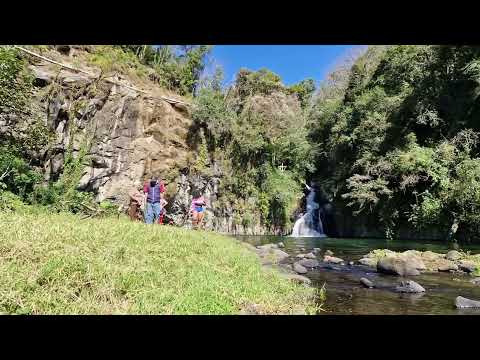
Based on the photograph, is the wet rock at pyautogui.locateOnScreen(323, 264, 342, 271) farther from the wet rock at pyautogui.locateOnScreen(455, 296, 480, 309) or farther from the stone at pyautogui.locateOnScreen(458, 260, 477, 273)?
the wet rock at pyautogui.locateOnScreen(455, 296, 480, 309)

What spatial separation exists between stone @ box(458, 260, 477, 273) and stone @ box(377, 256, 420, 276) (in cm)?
176

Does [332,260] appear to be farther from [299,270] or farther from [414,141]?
[414,141]

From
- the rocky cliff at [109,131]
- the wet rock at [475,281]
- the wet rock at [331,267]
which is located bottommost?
the wet rock at [331,267]

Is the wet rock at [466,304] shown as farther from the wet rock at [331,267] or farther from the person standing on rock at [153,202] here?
the person standing on rock at [153,202]

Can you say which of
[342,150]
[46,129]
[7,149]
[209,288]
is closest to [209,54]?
[342,150]

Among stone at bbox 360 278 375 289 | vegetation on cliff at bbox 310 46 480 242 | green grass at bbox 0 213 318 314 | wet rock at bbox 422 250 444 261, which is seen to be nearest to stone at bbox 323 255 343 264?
wet rock at bbox 422 250 444 261

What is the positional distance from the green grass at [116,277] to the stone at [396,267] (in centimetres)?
459

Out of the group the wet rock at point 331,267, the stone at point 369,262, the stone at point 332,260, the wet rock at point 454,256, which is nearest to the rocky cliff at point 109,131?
the stone at point 332,260

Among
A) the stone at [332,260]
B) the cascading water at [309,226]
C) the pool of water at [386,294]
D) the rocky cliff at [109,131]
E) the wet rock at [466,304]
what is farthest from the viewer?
the cascading water at [309,226]

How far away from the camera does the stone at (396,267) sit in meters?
10.9

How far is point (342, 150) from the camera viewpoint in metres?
28.8

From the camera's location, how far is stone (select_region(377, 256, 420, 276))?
10938 millimetres
